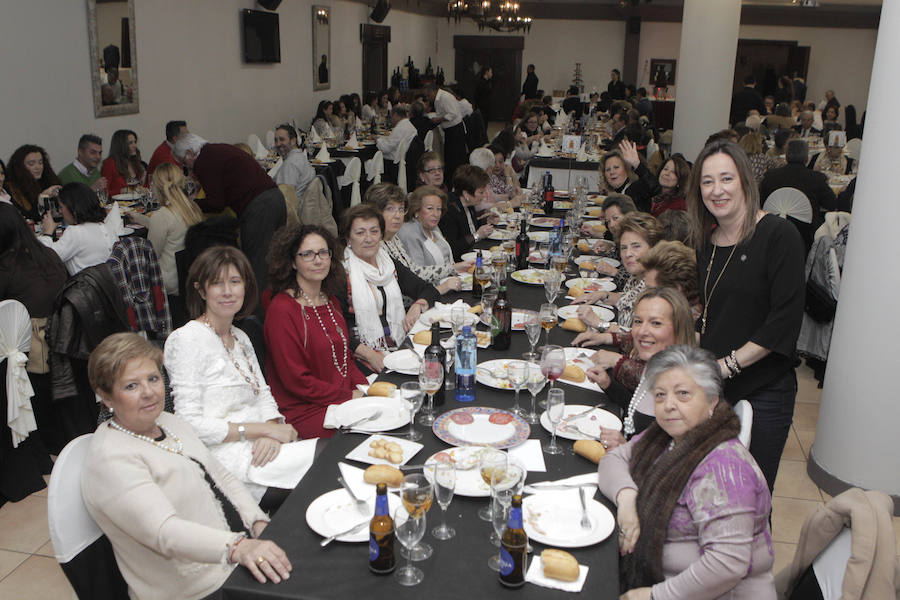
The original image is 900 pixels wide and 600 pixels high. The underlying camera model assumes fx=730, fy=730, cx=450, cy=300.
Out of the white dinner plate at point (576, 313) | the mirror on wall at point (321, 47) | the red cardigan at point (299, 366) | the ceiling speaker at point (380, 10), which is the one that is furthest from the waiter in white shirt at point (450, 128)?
the red cardigan at point (299, 366)

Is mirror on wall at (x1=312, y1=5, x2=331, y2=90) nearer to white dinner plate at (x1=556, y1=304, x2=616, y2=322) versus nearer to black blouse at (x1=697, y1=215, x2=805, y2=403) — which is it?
white dinner plate at (x1=556, y1=304, x2=616, y2=322)

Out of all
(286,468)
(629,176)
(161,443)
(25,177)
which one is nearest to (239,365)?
(286,468)

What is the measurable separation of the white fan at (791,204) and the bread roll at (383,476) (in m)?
4.63

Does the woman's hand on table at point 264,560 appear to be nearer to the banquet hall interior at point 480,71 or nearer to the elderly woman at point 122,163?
the banquet hall interior at point 480,71

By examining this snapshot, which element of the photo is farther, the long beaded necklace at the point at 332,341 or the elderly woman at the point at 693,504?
the long beaded necklace at the point at 332,341

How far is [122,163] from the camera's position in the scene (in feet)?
21.9

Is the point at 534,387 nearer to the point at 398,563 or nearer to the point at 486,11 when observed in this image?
the point at 398,563

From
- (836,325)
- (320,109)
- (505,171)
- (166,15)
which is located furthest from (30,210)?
(320,109)

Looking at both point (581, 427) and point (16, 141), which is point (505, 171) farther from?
point (581, 427)

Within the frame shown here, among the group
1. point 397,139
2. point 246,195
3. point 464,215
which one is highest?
point 397,139

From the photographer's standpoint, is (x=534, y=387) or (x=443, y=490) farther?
(x=534, y=387)

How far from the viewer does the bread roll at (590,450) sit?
217 centimetres

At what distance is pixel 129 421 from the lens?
197 cm

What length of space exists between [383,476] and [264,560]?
16.6 inches
